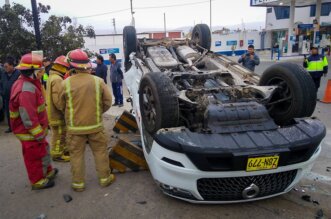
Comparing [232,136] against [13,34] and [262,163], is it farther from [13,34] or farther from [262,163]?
[13,34]

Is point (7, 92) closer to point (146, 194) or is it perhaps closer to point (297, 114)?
point (146, 194)

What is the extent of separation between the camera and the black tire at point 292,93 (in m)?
3.31

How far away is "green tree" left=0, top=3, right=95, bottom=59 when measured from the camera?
8.65 m

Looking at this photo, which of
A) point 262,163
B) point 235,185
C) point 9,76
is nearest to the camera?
point 262,163

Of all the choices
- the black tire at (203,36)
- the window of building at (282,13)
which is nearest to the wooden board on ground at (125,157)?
the black tire at (203,36)

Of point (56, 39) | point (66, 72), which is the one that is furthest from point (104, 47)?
point (66, 72)

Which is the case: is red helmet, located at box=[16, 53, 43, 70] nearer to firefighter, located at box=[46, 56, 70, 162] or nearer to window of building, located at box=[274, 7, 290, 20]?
firefighter, located at box=[46, 56, 70, 162]

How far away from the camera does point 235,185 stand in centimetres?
284

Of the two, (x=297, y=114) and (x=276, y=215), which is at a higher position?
(x=297, y=114)

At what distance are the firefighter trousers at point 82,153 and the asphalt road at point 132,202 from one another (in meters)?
0.22

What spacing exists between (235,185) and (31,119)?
7.60ft

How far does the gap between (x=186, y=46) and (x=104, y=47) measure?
17847 millimetres

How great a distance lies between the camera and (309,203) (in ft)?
10.5

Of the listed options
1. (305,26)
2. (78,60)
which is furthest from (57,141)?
(305,26)
